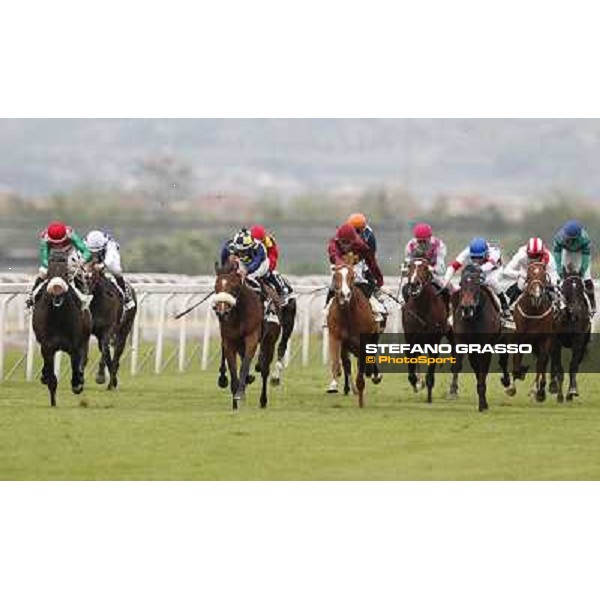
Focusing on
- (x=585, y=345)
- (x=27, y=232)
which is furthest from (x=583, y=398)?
(x=27, y=232)

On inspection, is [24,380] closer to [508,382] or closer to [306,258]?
[508,382]

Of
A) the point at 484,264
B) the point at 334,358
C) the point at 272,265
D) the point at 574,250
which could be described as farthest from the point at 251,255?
the point at 574,250

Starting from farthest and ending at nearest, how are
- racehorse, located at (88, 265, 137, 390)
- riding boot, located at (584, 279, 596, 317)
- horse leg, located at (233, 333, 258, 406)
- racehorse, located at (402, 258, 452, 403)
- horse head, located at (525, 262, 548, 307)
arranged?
1. racehorse, located at (88, 265, 137, 390)
2. riding boot, located at (584, 279, 596, 317)
3. racehorse, located at (402, 258, 452, 403)
4. horse head, located at (525, 262, 548, 307)
5. horse leg, located at (233, 333, 258, 406)

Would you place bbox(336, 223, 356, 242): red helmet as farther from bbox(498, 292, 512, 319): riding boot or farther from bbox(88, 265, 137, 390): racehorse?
bbox(88, 265, 137, 390): racehorse

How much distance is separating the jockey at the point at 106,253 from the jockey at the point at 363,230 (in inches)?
111

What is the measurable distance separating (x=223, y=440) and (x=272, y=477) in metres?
2.51

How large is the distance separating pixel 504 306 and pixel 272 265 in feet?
7.61

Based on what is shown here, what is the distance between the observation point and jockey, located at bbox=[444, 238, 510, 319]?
19.9 m

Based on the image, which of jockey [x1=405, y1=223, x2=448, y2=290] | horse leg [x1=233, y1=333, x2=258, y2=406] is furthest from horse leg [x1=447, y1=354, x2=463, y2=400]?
horse leg [x1=233, y1=333, x2=258, y2=406]

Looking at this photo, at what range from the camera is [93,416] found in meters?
18.0

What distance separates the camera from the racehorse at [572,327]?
21266 millimetres

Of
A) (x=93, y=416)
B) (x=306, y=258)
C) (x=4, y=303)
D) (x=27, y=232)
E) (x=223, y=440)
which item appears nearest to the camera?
(x=223, y=440)

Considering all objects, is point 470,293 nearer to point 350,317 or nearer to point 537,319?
point 350,317

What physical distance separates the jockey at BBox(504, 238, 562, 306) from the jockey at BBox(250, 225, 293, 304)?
2200 millimetres
